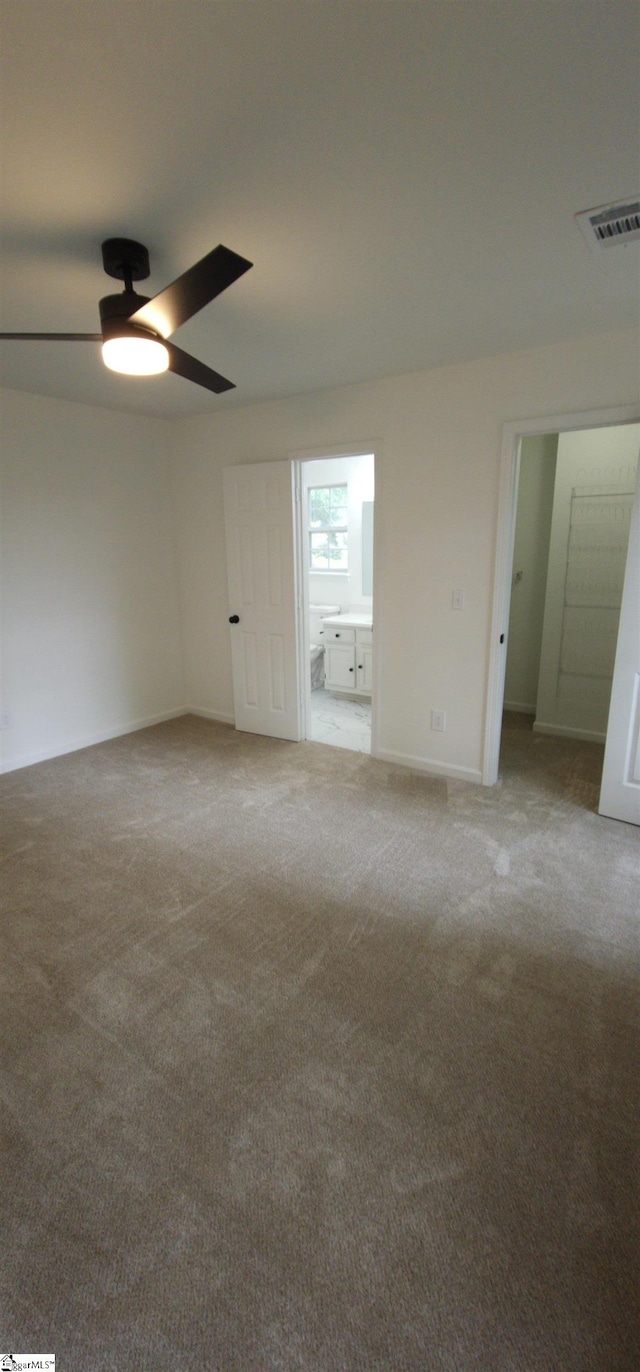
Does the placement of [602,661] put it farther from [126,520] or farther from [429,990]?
[126,520]

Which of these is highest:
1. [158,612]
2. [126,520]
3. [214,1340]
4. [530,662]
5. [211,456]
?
[211,456]

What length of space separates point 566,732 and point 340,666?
205 centimetres

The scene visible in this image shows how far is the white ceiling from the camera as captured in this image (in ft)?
→ 3.45

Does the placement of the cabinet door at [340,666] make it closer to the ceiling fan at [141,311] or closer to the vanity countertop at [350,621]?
the vanity countertop at [350,621]

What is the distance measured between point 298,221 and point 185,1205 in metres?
2.70

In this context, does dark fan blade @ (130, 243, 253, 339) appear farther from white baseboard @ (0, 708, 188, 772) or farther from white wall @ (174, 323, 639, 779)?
white baseboard @ (0, 708, 188, 772)

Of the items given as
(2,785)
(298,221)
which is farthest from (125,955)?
(298,221)

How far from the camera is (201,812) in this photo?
10.2 feet

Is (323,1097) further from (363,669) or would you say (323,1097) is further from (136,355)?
(363,669)

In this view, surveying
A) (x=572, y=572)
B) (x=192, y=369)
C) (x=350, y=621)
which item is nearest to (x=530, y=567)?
(x=572, y=572)

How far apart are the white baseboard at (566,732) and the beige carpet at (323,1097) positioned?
A: 1479mm

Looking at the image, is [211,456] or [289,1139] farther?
[211,456]

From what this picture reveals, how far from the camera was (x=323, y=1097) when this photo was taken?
60.0 inches

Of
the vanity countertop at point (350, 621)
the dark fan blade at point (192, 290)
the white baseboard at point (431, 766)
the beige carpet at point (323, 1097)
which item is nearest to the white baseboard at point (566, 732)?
the white baseboard at point (431, 766)
